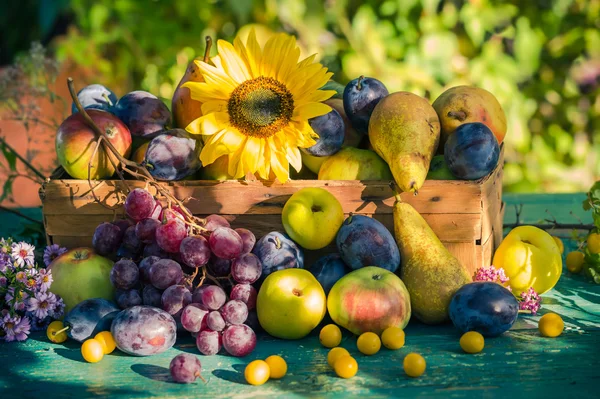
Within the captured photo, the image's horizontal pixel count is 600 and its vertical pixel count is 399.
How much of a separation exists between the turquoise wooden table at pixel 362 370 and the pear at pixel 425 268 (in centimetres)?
6

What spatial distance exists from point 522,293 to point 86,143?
1.22 meters

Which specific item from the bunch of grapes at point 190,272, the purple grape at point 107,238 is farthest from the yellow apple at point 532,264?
the purple grape at point 107,238

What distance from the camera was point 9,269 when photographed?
5.91 ft

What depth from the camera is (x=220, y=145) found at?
6.27 feet

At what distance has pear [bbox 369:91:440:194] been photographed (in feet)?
6.14

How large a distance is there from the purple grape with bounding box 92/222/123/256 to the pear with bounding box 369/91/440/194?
73cm

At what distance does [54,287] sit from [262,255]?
543mm

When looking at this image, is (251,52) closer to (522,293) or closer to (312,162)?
(312,162)

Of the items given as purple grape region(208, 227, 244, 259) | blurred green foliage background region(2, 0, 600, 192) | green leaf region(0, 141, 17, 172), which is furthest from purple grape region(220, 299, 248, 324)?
blurred green foliage background region(2, 0, 600, 192)

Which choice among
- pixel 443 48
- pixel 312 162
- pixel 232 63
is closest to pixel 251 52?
pixel 232 63

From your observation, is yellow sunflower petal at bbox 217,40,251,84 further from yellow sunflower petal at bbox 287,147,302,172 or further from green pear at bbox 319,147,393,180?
green pear at bbox 319,147,393,180

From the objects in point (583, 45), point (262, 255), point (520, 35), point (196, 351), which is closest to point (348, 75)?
point (520, 35)

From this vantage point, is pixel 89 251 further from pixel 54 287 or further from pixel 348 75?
pixel 348 75

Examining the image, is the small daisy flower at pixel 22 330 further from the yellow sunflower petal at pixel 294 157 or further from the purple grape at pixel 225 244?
the yellow sunflower petal at pixel 294 157
